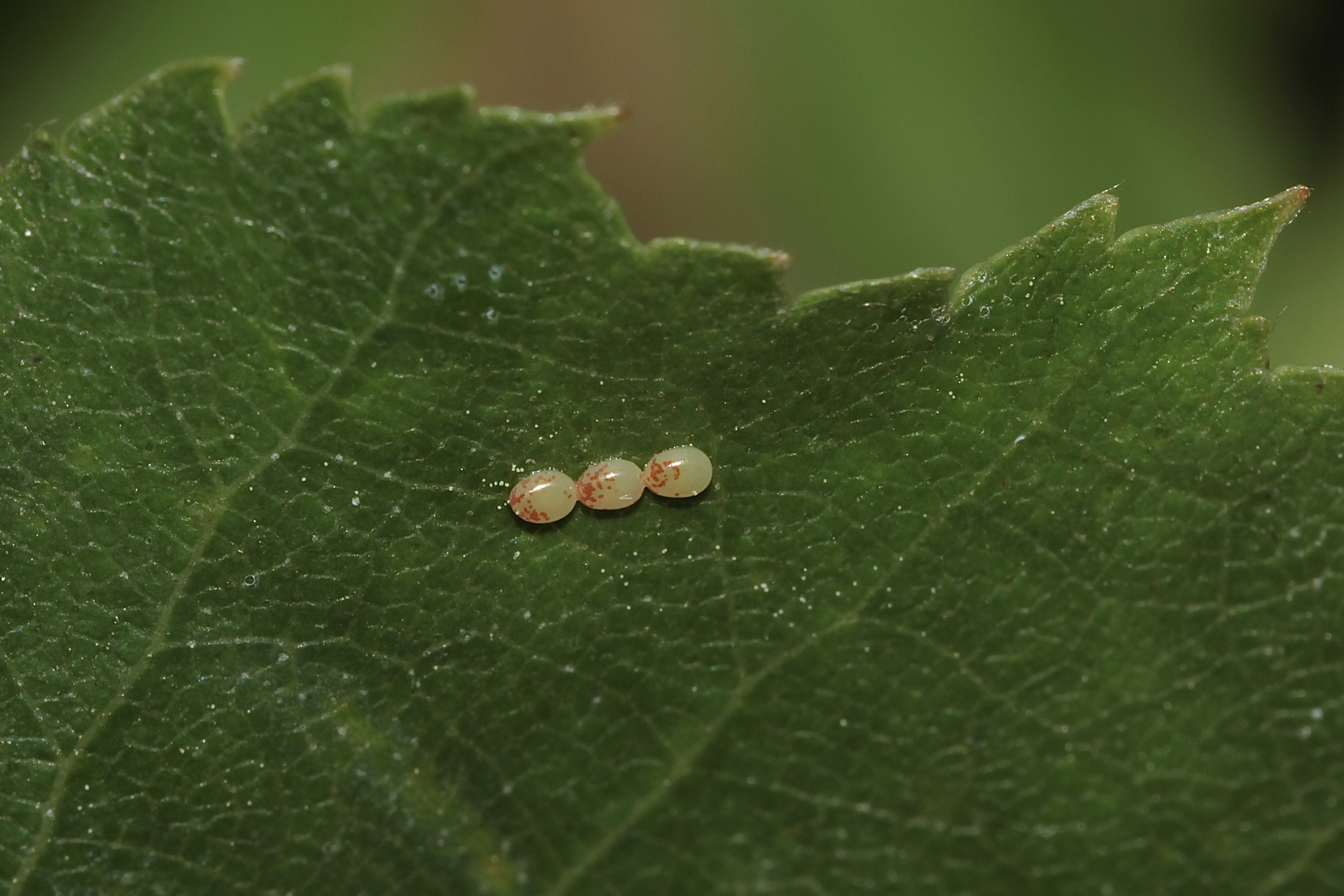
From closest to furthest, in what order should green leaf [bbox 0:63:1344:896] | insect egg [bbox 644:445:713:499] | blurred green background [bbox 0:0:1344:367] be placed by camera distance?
green leaf [bbox 0:63:1344:896]
insect egg [bbox 644:445:713:499]
blurred green background [bbox 0:0:1344:367]

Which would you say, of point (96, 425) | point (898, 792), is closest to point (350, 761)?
point (96, 425)

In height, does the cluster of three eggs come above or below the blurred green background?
below

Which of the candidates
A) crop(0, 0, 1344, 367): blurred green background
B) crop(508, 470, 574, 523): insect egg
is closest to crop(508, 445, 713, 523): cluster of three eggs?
crop(508, 470, 574, 523): insect egg

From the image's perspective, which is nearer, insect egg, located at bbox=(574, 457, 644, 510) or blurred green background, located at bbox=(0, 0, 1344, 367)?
insect egg, located at bbox=(574, 457, 644, 510)

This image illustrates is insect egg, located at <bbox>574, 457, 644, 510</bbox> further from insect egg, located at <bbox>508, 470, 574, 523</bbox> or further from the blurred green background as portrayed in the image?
the blurred green background

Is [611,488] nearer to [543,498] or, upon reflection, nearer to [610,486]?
[610,486]

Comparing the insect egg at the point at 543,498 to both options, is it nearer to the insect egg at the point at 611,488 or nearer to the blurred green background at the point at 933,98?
the insect egg at the point at 611,488

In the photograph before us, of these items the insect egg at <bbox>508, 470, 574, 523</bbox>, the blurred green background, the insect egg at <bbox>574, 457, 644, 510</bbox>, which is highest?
the blurred green background

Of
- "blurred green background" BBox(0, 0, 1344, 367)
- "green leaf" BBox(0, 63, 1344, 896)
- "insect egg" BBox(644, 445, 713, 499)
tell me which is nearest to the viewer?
"green leaf" BBox(0, 63, 1344, 896)
